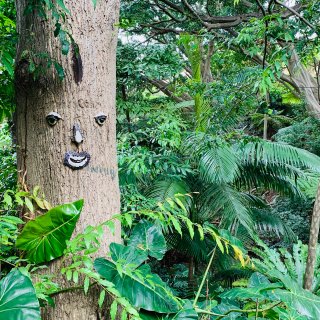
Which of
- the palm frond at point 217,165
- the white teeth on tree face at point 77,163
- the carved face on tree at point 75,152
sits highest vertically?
the carved face on tree at point 75,152

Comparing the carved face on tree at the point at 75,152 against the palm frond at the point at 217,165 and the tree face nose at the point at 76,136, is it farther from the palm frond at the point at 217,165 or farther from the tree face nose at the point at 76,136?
the palm frond at the point at 217,165

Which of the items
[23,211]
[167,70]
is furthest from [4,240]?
[167,70]

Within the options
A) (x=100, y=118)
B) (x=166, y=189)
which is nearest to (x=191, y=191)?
(x=166, y=189)

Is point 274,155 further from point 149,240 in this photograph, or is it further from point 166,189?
point 149,240

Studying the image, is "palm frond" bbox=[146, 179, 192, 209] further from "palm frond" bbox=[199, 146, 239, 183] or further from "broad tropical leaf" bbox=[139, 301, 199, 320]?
"broad tropical leaf" bbox=[139, 301, 199, 320]

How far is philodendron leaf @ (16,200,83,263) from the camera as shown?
134cm

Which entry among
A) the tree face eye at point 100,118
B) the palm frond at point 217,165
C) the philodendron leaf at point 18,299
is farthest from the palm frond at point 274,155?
the philodendron leaf at point 18,299

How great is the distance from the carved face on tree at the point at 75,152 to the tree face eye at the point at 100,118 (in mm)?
86

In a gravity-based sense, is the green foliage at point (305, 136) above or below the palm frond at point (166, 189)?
above

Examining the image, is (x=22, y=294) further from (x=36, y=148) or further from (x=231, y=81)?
(x=231, y=81)

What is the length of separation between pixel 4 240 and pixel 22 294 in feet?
1.00

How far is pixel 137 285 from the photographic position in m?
1.41

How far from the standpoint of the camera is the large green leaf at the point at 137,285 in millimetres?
1373

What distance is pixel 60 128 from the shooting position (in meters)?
1.47
